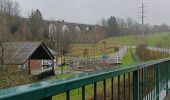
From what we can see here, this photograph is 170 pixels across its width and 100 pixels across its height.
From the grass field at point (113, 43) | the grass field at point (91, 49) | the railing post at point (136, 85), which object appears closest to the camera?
the railing post at point (136, 85)

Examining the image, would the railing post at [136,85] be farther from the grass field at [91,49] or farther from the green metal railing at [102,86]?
the grass field at [91,49]

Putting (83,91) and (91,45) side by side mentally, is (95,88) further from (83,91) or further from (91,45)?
(91,45)

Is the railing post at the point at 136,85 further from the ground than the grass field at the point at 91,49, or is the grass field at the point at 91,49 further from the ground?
the railing post at the point at 136,85

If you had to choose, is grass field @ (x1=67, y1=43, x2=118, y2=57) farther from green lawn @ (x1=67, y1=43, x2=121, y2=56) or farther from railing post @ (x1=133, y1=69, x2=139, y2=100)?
railing post @ (x1=133, y1=69, x2=139, y2=100)

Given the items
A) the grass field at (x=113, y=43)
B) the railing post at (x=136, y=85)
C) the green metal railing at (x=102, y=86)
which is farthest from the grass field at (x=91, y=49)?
the railing post at (x=136, y=85)

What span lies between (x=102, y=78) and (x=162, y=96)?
15.5 feet

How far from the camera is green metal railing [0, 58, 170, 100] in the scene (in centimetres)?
178

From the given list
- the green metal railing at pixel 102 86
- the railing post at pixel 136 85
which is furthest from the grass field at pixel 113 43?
the railing post at pixel 136 85

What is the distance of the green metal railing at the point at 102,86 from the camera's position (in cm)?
178

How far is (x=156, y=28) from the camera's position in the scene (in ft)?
331

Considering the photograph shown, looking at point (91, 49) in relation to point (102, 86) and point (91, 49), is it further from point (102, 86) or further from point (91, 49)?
point (102, 86)

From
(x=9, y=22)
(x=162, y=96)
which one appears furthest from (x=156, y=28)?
(x=162, y=96)

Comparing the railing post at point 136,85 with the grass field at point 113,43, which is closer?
the railing post at point 136,85

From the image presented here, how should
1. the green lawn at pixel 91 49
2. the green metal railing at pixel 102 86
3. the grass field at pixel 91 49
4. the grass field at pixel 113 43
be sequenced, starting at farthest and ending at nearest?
the grass field at pixel 113 43, the grass field at pixel 91 49, the green lawn at pixel 91 49, the green metal railing at pixel 102 86
